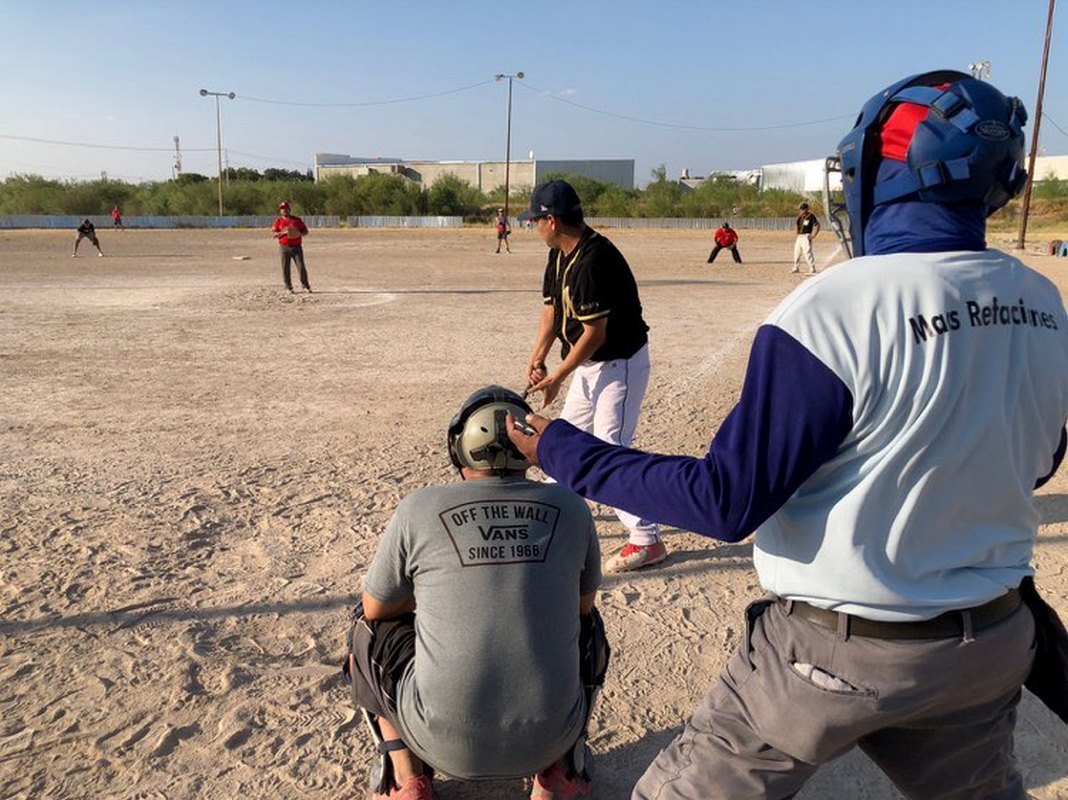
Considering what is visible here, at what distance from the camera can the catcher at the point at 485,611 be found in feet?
7.75

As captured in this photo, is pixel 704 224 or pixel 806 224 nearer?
pixel 806 224

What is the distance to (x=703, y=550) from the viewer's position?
4.85 metres

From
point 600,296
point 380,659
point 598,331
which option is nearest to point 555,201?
point 600,296

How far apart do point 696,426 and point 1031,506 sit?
5.57 meters

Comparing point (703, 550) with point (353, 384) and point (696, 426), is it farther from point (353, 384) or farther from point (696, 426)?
point (353, 384)

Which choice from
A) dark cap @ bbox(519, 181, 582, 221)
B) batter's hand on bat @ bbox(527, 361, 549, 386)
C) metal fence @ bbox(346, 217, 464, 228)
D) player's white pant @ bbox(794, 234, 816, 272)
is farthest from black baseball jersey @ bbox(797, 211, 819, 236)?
metal fence @ bbox(346, 217, 464, 228)

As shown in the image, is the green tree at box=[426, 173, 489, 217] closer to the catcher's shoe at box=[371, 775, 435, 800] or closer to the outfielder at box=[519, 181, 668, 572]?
the outfielder at box=[519, 181, 668, 572]

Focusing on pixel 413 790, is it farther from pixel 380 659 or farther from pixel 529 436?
pixel 529 436

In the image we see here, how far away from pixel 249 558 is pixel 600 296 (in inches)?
92.6

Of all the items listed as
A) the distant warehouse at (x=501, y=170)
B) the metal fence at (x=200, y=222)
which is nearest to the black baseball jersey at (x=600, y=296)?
the metal fence at (x=200, y=222)

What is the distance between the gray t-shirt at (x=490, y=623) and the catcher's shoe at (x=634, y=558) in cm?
204

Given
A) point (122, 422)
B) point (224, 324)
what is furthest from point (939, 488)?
point (224, 324)

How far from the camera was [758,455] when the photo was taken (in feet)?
4.97

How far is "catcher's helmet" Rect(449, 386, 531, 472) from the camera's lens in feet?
8.29
